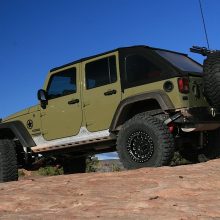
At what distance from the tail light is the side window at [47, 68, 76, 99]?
1.96m

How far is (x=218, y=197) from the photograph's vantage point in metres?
4.01

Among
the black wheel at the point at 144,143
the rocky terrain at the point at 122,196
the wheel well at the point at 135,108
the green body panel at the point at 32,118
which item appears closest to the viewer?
the rocky terrain at the point at 122,196

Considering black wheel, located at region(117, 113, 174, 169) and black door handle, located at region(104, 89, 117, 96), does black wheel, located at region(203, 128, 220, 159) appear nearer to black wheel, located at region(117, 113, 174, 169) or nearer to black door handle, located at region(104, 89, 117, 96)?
black wheel, located at region(117, 113, 174, 169)

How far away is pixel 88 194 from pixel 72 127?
2.77m

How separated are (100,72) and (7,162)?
2.12 metres

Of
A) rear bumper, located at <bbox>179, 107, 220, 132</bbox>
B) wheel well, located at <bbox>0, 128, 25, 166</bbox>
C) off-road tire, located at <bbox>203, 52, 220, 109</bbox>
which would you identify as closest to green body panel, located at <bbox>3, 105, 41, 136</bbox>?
wheel well, located at <bbox>0, 128, 25, 166</bbox>

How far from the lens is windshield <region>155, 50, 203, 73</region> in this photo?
6.34 metres

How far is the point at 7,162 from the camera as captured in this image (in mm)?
7332

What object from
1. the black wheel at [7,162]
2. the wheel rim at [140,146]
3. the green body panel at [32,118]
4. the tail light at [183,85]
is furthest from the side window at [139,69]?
the black wheel at [7,162]

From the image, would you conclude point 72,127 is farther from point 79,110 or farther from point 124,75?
point 124,75

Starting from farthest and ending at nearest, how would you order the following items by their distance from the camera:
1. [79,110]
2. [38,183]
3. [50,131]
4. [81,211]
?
[50,131]
[79,110]
[38,183]
[81,211]

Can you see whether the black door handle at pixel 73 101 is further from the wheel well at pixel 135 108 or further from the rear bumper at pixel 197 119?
the rear bumper at pixel 197 119

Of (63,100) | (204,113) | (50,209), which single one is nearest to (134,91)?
(204,113)

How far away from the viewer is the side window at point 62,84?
726 centimetres
